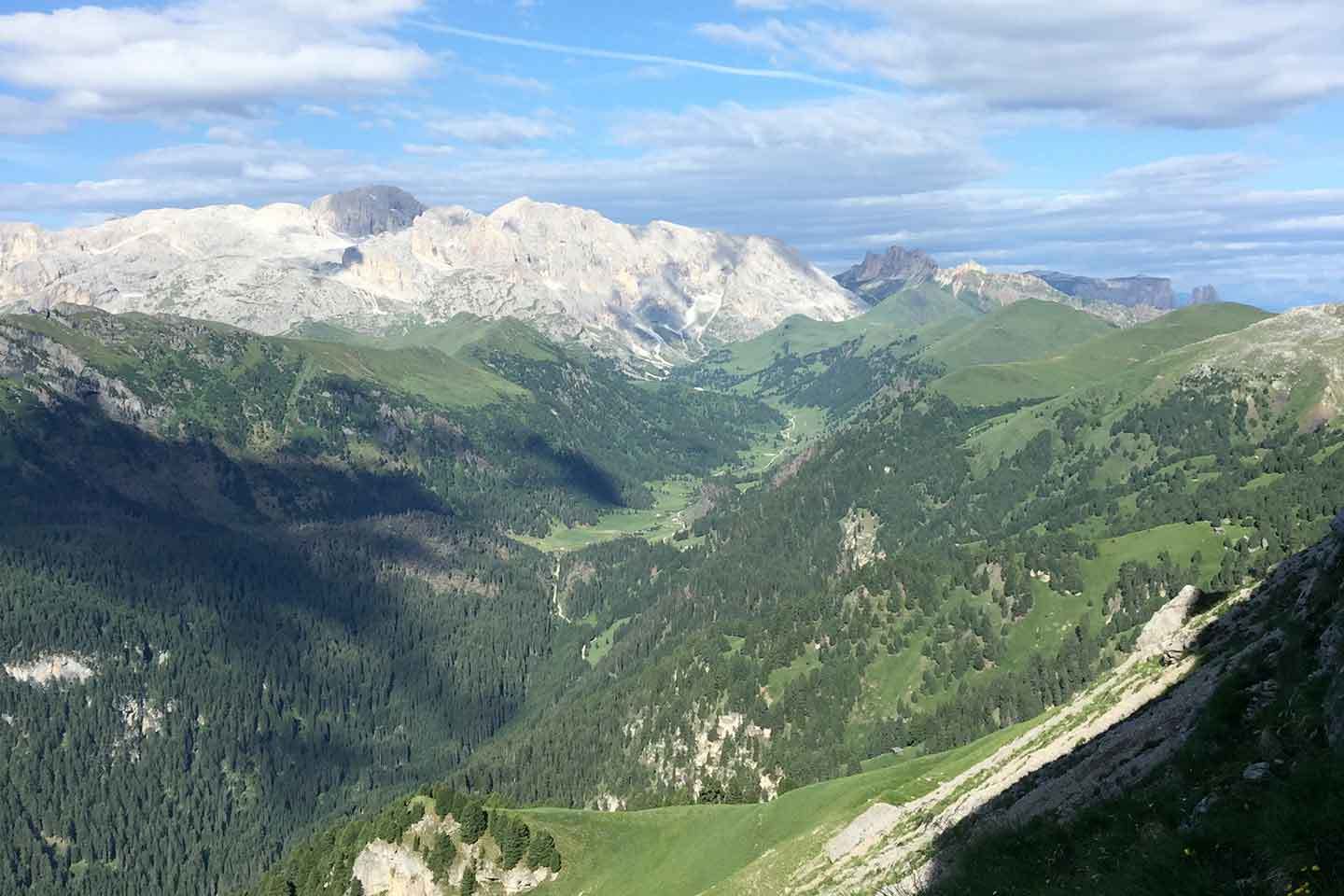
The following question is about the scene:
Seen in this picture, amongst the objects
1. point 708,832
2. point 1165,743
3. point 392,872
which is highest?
point 1165,743

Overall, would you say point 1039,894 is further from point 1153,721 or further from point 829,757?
point 829,757

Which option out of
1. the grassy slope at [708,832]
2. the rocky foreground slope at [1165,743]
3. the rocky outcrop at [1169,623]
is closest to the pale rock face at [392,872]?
the grassy slope at [708,832]

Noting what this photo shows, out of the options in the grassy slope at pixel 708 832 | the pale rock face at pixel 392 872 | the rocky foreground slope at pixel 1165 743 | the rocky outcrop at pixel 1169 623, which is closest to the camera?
the rocky foreground slope at pixel 1165 743

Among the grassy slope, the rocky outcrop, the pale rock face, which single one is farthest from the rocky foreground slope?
the pale rock face

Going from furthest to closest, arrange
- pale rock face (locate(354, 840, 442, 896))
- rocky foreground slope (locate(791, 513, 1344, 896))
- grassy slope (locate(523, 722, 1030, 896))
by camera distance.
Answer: pale rock face (locate(354, 840, 442, 896)), grassy slope (locate(523, 722, 1030, 896)), rocky foreground slope (locate(791, 513, 1344, 896))

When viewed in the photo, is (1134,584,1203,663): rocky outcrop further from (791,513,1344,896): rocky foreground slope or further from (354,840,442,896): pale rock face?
(354,840,442,896): pale rock face

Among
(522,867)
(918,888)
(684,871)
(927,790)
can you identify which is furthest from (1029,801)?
(522,867)

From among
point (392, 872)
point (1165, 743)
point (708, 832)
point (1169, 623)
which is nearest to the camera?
point (1165, 743)

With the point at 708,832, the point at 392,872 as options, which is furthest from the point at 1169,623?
the point at 392,872

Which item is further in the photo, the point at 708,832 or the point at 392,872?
the point at 392,872

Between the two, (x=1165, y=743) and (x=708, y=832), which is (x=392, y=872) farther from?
(x=1165, y=743)

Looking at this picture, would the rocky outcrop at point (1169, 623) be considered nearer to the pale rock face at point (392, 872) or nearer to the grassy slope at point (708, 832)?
the grassy slope at point (708, 832)
